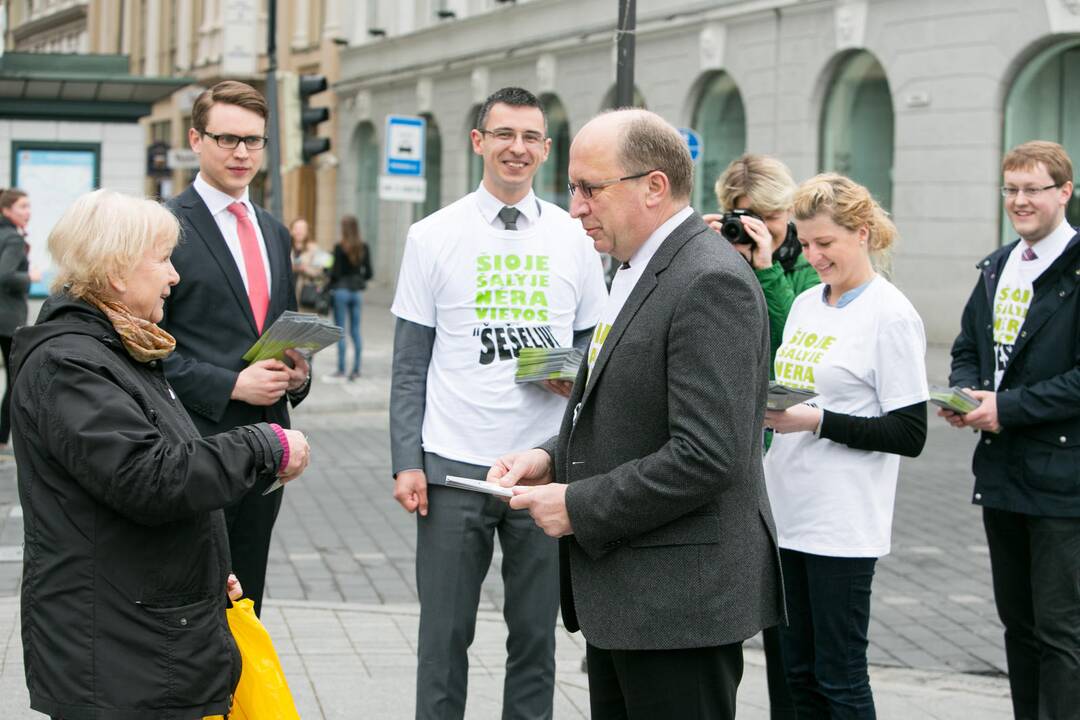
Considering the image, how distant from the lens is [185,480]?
3.23 metres

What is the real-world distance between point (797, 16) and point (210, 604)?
67.0 feet

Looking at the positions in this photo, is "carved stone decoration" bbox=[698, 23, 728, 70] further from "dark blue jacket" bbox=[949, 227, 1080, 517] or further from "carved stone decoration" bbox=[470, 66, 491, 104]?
"dark blue jacket" bbox=[949, 227, 1080, 517]

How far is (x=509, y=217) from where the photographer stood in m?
4.78

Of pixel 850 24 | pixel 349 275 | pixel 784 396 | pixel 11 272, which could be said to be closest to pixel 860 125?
pixel 850 24

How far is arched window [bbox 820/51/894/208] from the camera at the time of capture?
70.6 ft

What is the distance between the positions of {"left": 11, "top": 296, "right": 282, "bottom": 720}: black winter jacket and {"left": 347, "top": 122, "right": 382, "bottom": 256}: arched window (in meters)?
36.0

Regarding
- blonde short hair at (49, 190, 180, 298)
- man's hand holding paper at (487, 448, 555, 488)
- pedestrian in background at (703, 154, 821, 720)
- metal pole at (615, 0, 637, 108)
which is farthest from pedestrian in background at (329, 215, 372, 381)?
blonde short hair at (49, 190, 180, 298)

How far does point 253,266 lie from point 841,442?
1918 mm

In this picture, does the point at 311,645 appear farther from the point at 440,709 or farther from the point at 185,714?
the point at 185,714

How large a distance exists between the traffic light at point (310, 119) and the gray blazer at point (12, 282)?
554 cm

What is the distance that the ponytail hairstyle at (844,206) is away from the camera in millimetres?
4523

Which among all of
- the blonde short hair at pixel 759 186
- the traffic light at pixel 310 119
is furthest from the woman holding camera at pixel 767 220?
the traffic light at pixel 310 119

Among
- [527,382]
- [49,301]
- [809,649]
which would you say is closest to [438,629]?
[527,382]

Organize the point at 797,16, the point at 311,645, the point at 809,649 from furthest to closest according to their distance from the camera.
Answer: the point at 797,16 → the point at 311,645 → the point at 809,649
